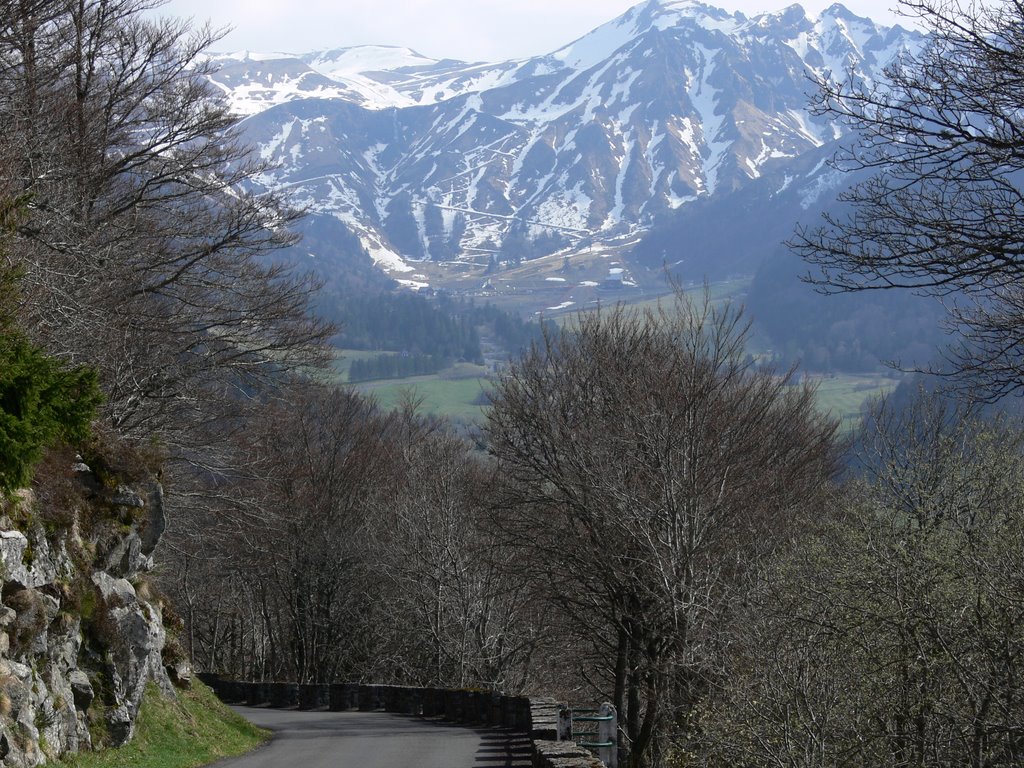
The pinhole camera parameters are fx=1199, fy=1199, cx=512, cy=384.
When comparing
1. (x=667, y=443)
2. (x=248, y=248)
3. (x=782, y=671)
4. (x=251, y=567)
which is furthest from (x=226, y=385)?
(x=251, y=567)

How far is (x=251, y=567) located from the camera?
4203cm

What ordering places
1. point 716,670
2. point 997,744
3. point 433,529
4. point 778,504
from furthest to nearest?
point 433,529
point 778,504
point 716,670
point 997,744

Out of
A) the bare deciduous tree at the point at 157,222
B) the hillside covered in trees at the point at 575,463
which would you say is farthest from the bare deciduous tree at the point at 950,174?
the bare deciduous tree at the point at 157,222

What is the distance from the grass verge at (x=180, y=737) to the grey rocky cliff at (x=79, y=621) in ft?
0.82

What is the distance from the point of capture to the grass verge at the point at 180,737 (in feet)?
49.2

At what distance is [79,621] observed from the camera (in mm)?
15414

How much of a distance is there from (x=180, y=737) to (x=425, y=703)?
11.9 metres

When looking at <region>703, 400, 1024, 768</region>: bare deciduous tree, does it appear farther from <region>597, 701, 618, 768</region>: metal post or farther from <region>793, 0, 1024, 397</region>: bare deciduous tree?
<region>793, 0, 1024, 397</region>: bare deciduous tree

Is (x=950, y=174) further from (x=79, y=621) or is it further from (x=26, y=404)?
(x=79, y=621)

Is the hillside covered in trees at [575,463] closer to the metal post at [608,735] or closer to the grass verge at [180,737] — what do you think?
the grass verge at [180,737]

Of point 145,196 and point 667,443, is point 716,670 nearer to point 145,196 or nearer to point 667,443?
point 667,443

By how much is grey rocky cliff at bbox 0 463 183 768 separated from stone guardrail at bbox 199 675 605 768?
5.47 metres

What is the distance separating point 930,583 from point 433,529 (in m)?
24.2

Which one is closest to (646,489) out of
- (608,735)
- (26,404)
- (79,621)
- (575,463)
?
(575,463)
